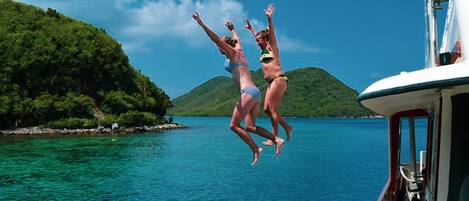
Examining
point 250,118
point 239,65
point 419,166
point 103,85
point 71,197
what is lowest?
point 71,197

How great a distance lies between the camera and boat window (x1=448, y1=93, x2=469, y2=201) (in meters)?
4.64

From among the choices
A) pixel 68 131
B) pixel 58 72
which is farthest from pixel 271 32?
pixel 58 72

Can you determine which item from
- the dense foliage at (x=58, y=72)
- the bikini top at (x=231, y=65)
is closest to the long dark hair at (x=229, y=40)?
the bikini top at (x=231, y=65)

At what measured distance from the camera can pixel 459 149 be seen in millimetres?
4684

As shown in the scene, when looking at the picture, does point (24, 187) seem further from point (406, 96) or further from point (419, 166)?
point (406, 96)

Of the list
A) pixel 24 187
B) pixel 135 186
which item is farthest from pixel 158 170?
pixel 24 187

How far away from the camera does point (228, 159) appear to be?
5894 cm

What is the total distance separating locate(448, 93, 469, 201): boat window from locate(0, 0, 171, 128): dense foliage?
95.2m

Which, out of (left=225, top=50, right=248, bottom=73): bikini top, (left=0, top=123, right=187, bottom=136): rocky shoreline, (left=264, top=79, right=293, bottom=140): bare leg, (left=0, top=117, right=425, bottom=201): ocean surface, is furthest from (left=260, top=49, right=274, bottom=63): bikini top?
(left=0, top=123, right=187, bottom=136): rocky shoreline

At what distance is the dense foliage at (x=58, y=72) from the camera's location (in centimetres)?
9631

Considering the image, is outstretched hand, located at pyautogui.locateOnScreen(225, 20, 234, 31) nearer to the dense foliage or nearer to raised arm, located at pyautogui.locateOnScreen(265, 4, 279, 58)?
raised arm, located at pyautogui.locateOnScreen(265, 4, 279, 58)

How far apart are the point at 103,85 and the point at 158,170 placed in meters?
67.2

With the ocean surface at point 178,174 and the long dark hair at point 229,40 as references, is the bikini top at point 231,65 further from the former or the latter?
the ocean surface at point 178,174

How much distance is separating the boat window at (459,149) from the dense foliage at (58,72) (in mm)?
95184
